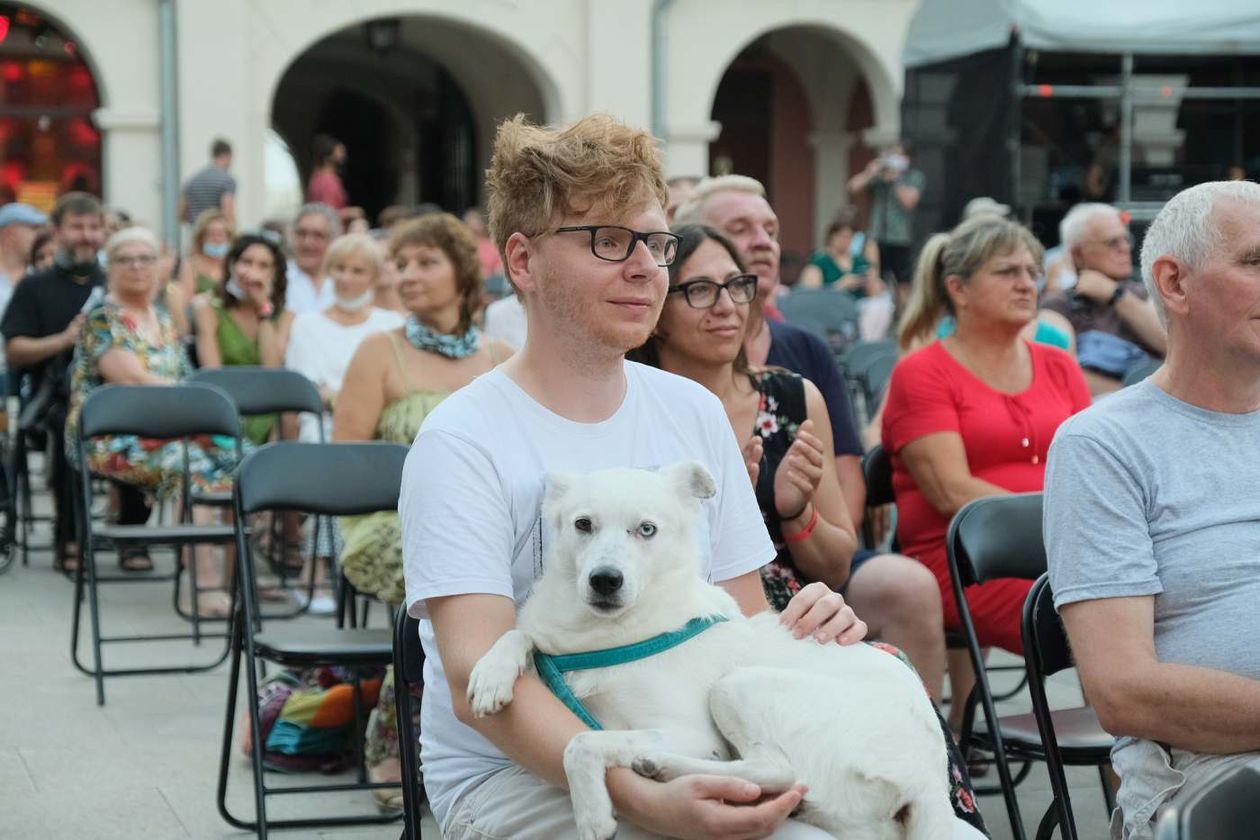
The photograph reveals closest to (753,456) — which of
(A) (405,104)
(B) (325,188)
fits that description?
(B) (325,188)

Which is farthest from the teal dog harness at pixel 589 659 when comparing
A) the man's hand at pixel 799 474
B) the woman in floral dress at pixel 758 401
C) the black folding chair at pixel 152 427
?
the black folding chair at pixel 152 427

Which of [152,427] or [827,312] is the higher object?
[827,312]

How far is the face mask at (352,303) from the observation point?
8.23 m

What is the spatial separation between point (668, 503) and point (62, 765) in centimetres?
338

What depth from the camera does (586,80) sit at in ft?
61.3

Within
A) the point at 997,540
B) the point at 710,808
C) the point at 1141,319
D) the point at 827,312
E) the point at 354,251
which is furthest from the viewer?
the point at 827,312

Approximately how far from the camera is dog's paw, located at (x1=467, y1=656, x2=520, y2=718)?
2.47 metres

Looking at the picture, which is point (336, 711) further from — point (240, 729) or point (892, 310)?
point (892, 310)

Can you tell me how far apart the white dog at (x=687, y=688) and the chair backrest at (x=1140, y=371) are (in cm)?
405

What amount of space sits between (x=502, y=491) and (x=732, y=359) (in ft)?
5.25

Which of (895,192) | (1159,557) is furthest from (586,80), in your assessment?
(1159,557)

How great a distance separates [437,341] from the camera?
5.88 meters

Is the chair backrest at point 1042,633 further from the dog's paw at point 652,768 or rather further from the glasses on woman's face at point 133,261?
the glasses on woman's face at point 133,261

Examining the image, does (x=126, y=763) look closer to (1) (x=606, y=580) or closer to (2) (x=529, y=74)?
(1) (x=606, y=580)
